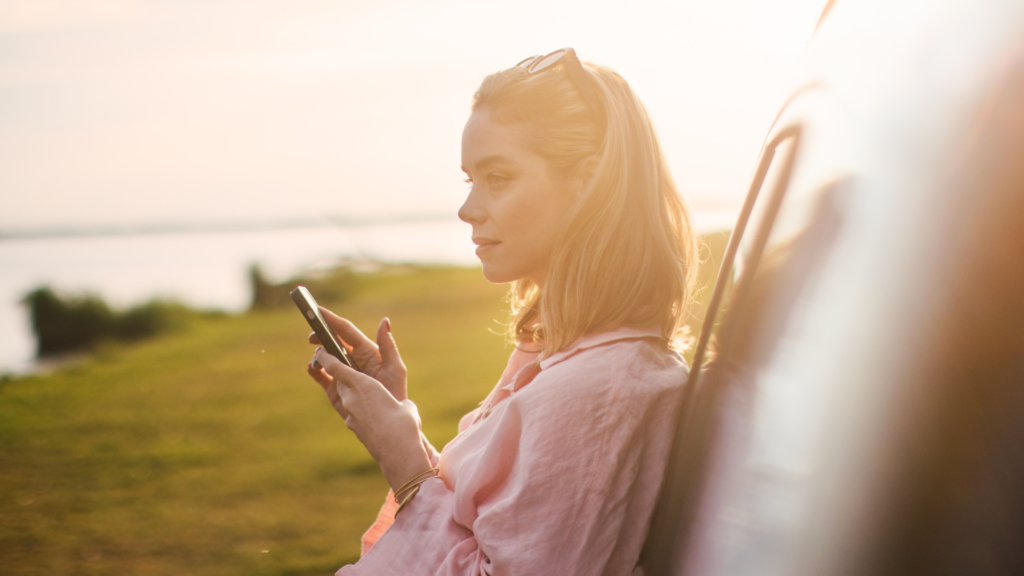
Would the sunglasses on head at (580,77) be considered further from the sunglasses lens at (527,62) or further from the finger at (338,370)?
the finger at (338,370)

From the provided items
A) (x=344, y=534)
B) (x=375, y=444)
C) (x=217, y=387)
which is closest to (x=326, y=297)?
(x=217, y=387)

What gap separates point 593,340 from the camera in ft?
5.20

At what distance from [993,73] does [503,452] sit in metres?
1.02

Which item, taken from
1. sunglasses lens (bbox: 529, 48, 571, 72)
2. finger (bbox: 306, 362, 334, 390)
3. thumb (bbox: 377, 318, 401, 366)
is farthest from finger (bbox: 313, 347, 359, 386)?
sunglasses lens (bbox: 529, 48, 571, 72)

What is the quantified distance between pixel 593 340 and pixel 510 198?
1.30 feet

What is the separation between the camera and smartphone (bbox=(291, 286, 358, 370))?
203 cm

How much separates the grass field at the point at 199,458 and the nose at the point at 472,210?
26.5 inches

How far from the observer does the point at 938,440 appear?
0.87 metres

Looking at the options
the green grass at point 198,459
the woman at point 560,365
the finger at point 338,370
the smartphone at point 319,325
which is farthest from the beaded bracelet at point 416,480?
the green grass at point 198,459

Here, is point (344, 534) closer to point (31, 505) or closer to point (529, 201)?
point (31, 505)

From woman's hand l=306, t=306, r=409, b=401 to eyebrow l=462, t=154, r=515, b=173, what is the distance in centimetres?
62

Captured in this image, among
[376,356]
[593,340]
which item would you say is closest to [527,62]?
[593,340]

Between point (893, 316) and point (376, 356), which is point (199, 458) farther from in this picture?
point (893, 316)

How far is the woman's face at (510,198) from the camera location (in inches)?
69.0
